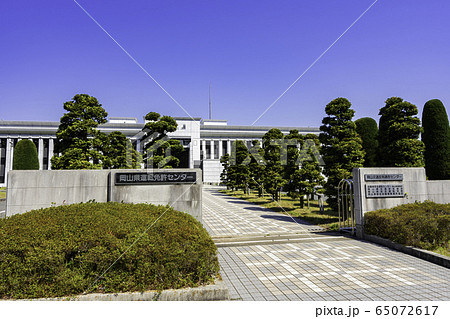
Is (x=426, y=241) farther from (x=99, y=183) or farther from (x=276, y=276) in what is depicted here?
(x=99, y=183)

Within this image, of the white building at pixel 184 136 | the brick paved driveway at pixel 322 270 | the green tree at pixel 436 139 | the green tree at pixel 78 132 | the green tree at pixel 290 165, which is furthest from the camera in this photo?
the white building at pixel 184 136

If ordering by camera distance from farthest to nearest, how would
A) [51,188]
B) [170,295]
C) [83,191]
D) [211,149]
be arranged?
[211,149] < [83,191] < [51,188] < [170,295]

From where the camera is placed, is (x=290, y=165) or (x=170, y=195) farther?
(x=290, y=165)

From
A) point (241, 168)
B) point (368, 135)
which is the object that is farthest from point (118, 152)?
point (368, 135)

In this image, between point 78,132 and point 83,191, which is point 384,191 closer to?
point 83,191

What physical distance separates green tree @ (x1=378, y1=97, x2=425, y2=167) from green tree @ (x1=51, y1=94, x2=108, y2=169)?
58.0 feet

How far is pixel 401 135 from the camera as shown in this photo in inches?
589

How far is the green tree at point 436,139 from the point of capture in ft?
64.5

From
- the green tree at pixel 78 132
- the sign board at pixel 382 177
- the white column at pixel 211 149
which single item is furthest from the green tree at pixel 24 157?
the sign board at pixel 382 177

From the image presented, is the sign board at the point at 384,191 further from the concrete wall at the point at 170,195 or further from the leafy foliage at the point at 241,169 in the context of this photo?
the leafy foliage at the point at 241,169

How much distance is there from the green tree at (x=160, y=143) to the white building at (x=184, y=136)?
118 feet

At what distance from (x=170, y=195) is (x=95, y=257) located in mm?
3852

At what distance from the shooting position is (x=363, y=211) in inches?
366

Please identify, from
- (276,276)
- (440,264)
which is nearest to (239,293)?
(276,276)
